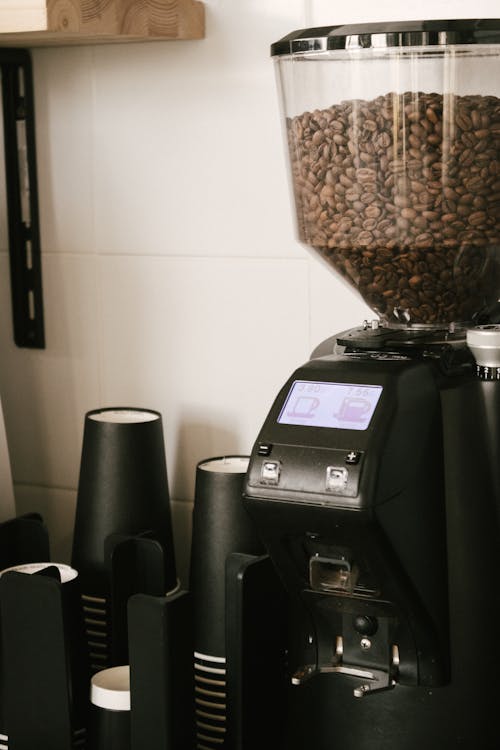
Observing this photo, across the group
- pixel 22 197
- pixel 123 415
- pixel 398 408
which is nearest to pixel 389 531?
pixel 398 408

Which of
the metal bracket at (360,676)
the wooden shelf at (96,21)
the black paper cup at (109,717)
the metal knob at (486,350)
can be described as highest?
the wooden shelf at (96,21)

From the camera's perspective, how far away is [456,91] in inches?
36.0

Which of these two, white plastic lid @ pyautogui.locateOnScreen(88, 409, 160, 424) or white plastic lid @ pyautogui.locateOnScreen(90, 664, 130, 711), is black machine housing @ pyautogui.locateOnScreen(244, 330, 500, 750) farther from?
white plastic lid @ pyautogui.locateOnScreen(88, 409, 160, 424)

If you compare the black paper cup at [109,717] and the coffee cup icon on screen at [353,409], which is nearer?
the coffee cup icon on screen at [353,409]

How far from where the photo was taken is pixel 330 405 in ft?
2.98

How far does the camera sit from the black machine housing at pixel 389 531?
2.90 ft

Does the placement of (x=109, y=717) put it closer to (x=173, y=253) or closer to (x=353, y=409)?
(x=353, y=409)

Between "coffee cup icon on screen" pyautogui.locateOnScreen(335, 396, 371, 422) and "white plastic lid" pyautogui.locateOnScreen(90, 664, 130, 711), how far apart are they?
329mm

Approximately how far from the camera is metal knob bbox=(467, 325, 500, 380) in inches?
36.1

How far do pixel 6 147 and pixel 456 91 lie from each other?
0.71 m

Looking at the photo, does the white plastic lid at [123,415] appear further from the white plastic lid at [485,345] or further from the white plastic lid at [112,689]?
the white plastic lid at [485,345]

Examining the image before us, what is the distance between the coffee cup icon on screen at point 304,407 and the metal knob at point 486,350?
129 mm

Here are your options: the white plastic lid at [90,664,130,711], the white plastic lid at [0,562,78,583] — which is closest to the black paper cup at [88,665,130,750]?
the white plastic lid at [90,664,130,711]

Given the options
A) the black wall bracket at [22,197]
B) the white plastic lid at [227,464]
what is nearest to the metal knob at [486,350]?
the white plastic lid at [227,464]
